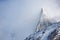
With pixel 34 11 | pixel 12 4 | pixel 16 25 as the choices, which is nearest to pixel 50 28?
pixel 34 11

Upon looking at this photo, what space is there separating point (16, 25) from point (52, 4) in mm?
595

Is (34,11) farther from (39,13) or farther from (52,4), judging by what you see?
(52,4)

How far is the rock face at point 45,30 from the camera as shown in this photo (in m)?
2.49

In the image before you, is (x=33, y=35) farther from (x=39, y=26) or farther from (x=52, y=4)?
(x=52, y=4)

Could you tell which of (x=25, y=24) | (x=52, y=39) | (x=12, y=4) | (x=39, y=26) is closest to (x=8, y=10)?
(x=12, y=4)

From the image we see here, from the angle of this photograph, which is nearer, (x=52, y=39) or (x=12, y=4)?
(x=52, y=39)

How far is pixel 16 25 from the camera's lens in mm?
2633

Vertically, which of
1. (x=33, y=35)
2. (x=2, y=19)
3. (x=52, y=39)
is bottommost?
(x=52, y=39)

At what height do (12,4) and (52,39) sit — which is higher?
(12,4)

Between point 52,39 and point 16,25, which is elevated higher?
point 16,25

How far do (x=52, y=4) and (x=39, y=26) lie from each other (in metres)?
0.36

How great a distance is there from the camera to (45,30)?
100 inches

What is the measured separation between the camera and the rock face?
249 cm

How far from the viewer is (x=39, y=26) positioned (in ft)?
8.44
